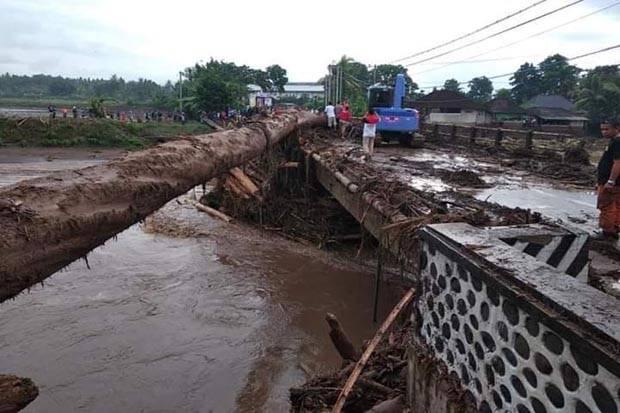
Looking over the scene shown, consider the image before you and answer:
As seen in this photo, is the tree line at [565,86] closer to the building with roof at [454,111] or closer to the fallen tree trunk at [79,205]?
the building with roof at [454,111]

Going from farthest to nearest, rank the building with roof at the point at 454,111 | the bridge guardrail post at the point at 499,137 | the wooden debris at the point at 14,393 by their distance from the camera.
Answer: the building with roof at the point at 454,111
the bridge guardrail post at the point at 499,137
the wooden debris at the point at 14,393

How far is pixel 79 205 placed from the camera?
9.87 feet

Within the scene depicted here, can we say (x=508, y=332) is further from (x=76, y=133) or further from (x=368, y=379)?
(x=76, y=133)

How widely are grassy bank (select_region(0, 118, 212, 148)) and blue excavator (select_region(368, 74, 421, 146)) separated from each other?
1870 centimetres

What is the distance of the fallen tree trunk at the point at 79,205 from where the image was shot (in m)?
2.56

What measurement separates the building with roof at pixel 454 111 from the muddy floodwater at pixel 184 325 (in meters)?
32.7

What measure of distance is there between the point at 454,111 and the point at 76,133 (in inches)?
1224

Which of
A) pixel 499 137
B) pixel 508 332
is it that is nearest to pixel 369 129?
pixel 499 137

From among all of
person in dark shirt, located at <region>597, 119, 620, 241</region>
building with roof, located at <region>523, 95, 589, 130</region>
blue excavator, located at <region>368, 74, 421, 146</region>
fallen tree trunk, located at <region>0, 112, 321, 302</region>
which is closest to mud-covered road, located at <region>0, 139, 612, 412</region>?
person in dark shirt, located at <region>597, 119, 620, 241</region>

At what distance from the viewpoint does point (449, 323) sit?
2740mm

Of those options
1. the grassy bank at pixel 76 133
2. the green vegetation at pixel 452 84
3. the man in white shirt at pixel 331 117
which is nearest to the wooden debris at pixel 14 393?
the man in white shirt at pixel 331 117

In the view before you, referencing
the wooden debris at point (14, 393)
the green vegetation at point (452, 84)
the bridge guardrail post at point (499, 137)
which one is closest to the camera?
the wooden debris at point (14, 393)

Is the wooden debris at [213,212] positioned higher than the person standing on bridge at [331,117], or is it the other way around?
the person standing on bridge at [331,117]

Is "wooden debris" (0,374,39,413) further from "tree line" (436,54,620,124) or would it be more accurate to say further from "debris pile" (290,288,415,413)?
"tree line" (436,54,620,124)
